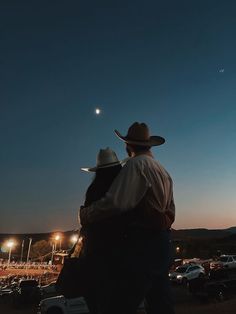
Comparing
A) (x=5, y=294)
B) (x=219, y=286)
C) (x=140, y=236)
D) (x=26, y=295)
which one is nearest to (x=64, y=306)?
(x=219, y=286)

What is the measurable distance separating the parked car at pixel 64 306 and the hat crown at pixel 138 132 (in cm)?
1380

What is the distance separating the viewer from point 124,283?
2.77 m

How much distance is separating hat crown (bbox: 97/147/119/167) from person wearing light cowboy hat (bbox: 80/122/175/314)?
0.80 ft

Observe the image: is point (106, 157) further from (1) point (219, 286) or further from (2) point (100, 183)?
(1) point (219, 286)

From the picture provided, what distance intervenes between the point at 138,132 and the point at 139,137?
0.15ft

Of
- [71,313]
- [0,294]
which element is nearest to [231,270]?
[71,313]

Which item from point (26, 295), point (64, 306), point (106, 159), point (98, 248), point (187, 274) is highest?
point (187, 274)

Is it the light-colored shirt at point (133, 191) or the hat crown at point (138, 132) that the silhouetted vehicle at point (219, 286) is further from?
the light-colored shirt at point (133, 191)

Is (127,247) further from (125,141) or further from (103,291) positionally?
(125,141)

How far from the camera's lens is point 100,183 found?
313 cm

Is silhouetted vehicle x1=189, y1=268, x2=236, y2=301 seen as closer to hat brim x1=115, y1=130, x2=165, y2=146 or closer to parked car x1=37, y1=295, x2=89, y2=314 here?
parked car x1=37, y1=295, x2=89, y2=314

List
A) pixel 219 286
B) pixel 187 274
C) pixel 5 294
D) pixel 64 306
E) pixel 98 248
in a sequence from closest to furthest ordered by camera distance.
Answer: pixel 98 248
pixel 64 306
pixel 219 286
pixel 5 294
pixel 187 274

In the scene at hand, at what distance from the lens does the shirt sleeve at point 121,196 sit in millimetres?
2787

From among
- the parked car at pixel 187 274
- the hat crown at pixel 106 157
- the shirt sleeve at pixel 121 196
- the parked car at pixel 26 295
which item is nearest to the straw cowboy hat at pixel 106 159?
the hat crown at pixel 106 157
